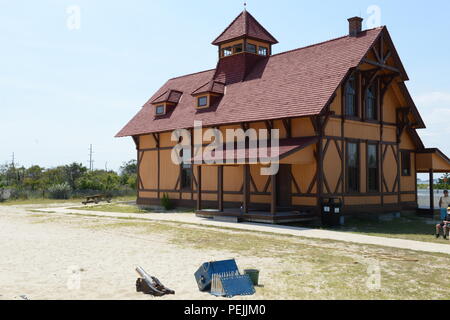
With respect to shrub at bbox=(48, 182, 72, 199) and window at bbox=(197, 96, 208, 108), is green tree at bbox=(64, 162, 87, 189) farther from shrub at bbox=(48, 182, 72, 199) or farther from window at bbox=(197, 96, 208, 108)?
window at bbox=(197, 96, 208, 108)

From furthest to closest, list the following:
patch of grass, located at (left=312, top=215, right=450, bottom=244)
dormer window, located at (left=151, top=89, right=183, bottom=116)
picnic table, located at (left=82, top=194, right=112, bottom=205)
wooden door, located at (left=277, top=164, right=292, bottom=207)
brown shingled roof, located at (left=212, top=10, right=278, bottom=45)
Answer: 1. picnic table, located at (left=82, top=194, right=112, bottom=205)
2. dormer window, located at (left=151, top=89, right=183, bottom=116)
3. brown shingled roof, located at (left=212, top=10, right=278, bottom=45)
4. wooden door, located at (left=277, top=164, right=292, bottom=207)
5. patch of grass, located at (left=312, top=215, right=450, bottom=244)

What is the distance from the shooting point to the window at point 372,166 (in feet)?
68.6

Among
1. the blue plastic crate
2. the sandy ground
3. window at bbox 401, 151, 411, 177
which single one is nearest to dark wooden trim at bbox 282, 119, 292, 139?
the sandy ground

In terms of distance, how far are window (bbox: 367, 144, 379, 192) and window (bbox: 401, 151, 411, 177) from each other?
132 inches

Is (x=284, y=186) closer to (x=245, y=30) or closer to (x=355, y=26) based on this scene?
(x=355, y=26)

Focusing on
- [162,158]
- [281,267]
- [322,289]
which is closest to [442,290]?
[322,289]

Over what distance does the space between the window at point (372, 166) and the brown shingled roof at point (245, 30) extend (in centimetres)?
874

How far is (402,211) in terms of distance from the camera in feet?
76.0

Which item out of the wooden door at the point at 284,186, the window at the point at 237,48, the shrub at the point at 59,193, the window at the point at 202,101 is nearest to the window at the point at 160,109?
the window at the point at 202,101

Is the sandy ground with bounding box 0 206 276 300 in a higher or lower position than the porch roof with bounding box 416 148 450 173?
lower

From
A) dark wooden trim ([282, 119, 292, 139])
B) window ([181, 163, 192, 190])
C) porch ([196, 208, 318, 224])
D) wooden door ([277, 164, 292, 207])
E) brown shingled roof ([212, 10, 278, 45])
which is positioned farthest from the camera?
brown shingled roof ([212, 10, 278, 45])

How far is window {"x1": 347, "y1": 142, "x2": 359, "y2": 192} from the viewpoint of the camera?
19.9 m
